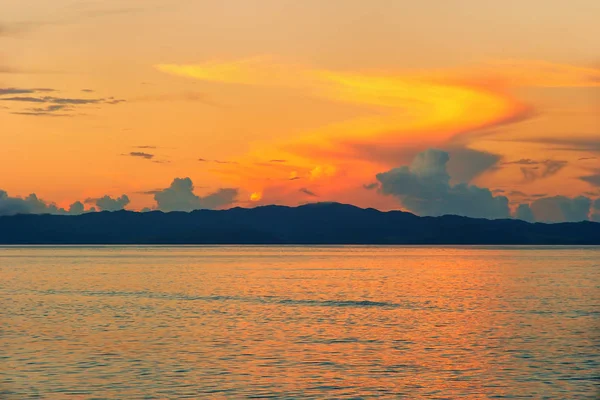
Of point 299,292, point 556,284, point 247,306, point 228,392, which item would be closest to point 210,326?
point 247,306

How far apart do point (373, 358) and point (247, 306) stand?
119ft

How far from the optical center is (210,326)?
6644 cm

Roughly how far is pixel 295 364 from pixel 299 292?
57.8 meters

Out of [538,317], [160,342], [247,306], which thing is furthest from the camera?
[247,306]

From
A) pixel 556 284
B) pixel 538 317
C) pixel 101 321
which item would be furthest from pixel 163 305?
pixel 556 284

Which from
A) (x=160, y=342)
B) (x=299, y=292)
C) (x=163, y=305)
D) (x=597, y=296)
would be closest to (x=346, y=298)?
(x=299, y=292)

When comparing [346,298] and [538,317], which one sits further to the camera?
[346,298]

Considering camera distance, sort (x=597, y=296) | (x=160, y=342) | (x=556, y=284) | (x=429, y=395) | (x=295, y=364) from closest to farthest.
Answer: (x=429, y=395), (x=295, y=364), (x=160, y=342), (x=597, y=296), (x=556, y=284)

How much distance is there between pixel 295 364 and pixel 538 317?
114 feet

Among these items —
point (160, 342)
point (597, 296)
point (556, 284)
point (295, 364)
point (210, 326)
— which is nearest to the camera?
point (295, 364)

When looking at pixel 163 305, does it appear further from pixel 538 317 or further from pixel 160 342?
pixel 538 317

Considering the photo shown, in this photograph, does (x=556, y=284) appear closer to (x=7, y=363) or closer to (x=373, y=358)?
(x=373, y=358)

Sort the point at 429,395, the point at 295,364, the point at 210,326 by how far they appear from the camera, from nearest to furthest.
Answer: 1. the point at 429,395
2. the point at 295,364
3. the point at 210,326

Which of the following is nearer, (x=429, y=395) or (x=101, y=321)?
(x=429, y=395)
